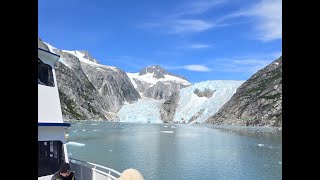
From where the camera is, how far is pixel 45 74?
11.9 meters

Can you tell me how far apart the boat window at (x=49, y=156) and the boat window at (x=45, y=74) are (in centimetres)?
199

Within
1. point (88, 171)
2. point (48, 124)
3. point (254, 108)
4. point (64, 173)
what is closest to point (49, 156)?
point (48, 124)

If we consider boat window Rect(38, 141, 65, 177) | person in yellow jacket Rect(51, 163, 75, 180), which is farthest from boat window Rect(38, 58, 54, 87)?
person in yellow jacket Rect(51, 163, 75, 180)

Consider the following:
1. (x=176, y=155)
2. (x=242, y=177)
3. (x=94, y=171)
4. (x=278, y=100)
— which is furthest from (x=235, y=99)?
(x=94, y=171)

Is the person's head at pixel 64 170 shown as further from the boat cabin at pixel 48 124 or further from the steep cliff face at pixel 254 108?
the steep cliff face at pixel 254 108

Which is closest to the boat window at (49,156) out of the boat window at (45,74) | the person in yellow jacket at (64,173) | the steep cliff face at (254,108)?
the boat window at (45,74)

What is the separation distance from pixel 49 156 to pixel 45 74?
276cm

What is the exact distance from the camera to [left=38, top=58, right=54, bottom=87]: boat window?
1157 cm

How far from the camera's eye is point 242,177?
123ft

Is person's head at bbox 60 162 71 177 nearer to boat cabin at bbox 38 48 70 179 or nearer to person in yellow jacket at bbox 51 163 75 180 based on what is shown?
person in yellow jacket at bbox 51 163 75 180

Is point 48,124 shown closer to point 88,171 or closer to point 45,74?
point 45,74

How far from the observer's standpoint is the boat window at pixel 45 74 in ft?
37.9
